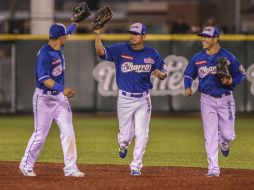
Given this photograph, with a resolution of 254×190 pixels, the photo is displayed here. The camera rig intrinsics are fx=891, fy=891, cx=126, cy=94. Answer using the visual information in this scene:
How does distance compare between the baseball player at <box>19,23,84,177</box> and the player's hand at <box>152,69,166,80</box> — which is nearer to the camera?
the baseball player at <box>19,23,84,177</box>

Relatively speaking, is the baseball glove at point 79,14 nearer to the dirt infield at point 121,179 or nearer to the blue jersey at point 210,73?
the blue jersey at point 210,73

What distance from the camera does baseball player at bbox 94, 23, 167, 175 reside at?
36.9 feet

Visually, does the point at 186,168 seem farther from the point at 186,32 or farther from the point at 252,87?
the point at 186,32

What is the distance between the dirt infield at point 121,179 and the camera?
9867 mm

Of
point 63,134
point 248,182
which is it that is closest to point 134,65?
point 63,134

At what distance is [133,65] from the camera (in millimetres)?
11336

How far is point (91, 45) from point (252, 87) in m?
4.17

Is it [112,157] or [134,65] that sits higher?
[134,65]

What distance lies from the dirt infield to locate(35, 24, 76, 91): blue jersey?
3.85 ft

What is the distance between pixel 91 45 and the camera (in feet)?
73.8

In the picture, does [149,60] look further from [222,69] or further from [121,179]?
[121,179]

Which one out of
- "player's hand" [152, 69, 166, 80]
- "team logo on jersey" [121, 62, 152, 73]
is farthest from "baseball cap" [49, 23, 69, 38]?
"player's hand" [152, 69, 166, 80]

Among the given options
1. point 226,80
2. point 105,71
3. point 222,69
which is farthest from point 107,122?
point 222,69

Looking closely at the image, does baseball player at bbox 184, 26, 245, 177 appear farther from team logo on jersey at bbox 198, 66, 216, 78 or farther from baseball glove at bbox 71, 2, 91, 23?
baseball glove at bbox 71, 2, 91, 23
